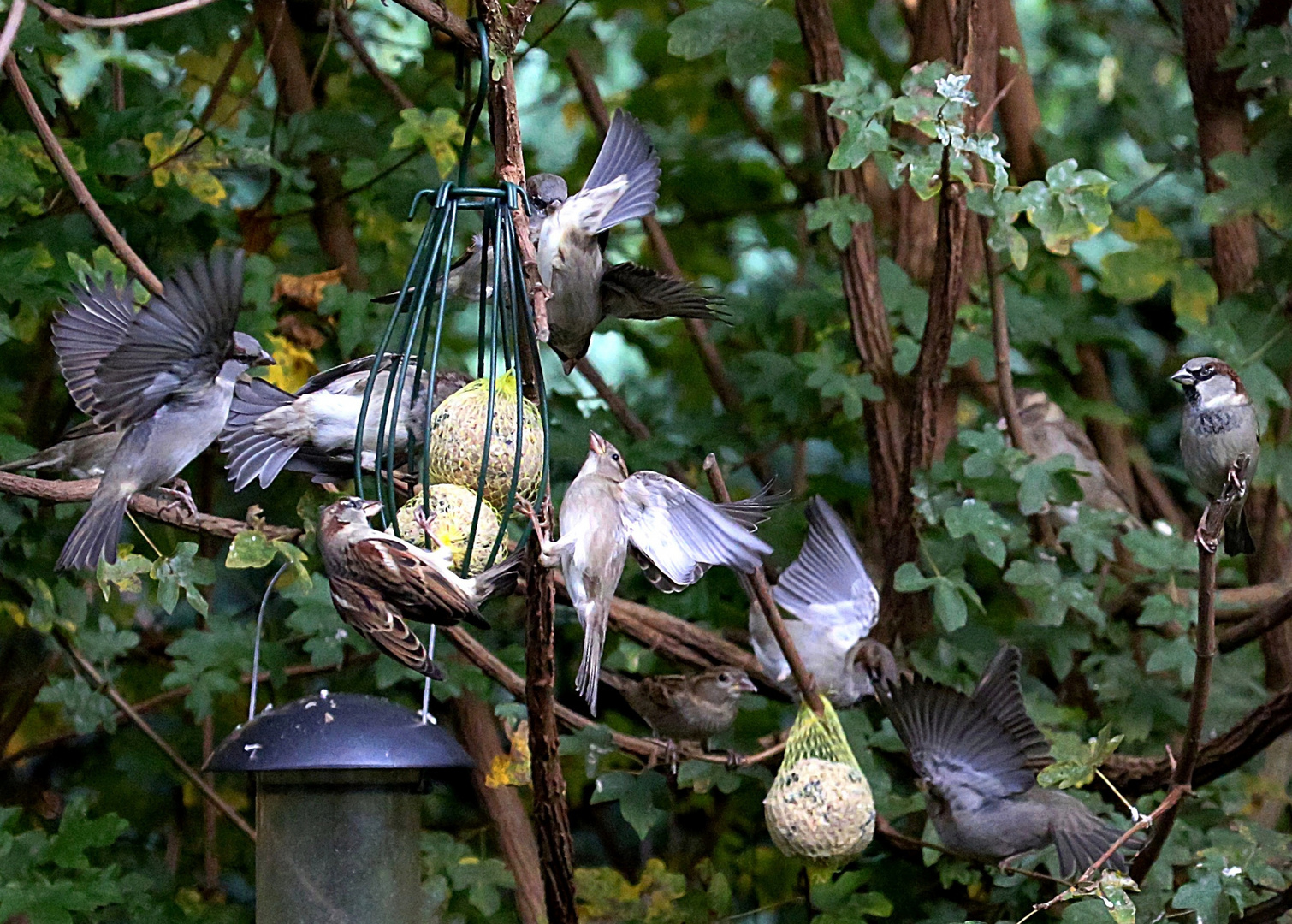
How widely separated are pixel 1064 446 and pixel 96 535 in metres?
2.83

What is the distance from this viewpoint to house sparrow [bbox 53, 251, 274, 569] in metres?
2.60

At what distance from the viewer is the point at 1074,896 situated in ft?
8.33

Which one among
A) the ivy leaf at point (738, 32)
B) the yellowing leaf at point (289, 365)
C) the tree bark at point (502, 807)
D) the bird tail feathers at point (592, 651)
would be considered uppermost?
the ivy leaf at point (738, 32)

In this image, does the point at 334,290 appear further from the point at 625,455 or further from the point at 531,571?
the point at 531,571

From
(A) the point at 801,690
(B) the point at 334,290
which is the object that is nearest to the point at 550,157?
(B) the point at 334,290

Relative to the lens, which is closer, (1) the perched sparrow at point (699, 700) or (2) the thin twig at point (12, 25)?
(2) the thin twig at point (12, 25)

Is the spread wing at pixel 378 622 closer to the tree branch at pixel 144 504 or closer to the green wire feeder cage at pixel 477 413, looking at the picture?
the green wire feeder cage at pixel 477 413

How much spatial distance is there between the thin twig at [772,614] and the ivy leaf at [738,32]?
1114 millimetres

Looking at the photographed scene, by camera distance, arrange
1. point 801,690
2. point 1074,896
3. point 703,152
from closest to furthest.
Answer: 1. point 1074,896
2. point 801,690
3. point 703,152

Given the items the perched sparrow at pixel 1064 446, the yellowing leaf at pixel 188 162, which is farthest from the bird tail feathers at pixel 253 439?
the perched sparrow at pixel 1064 446

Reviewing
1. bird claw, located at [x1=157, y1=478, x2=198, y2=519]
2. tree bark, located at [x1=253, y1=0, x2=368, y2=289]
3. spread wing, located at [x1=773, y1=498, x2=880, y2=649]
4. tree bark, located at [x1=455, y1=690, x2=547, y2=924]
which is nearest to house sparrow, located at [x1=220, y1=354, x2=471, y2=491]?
bird claw, located at [x1=157, y1=478, x2=198, y2=519]

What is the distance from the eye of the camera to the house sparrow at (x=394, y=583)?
2.16 meters

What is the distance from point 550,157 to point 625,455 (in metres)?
2.05

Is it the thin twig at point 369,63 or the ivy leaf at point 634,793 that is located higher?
the thin twig at point 369,63
